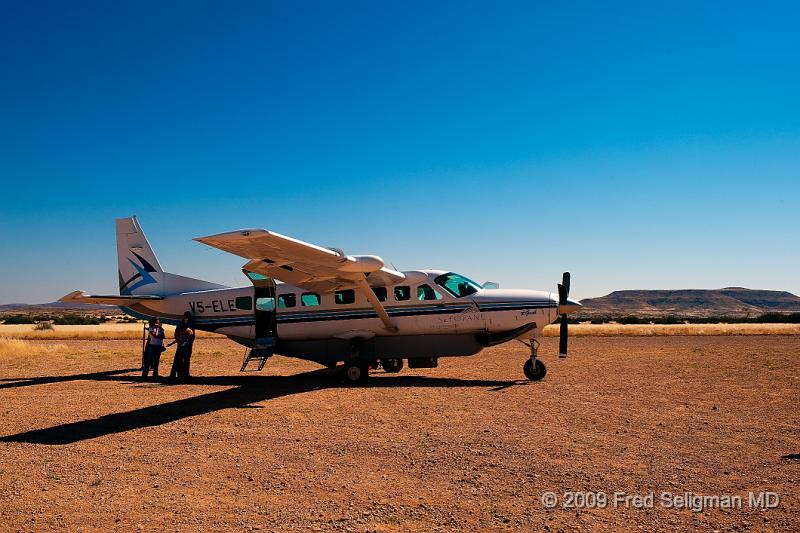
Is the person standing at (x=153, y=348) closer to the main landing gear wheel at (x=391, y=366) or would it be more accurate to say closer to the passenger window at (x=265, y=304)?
the passenger window at (x=265, y=304)

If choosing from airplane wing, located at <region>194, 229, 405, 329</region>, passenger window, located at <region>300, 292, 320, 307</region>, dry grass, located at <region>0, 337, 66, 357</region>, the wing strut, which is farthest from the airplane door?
dry grass, located at <region>0, 337, 66, 357</region>

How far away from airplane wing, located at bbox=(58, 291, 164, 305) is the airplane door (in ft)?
11.4

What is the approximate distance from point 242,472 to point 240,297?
1080 centimetres

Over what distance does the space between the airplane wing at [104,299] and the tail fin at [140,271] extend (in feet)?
1.47

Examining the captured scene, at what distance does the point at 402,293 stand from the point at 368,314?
3.62 feet

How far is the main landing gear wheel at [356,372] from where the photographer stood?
48.0 ft

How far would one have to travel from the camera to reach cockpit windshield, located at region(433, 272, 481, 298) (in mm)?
15156

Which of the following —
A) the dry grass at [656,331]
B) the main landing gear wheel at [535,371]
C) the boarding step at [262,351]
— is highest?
the boarding step at [262,351]

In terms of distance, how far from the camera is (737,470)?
6109 millimetres

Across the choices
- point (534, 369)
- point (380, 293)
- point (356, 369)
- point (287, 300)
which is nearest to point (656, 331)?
point (534, 369)

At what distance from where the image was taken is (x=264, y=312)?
53.4ft

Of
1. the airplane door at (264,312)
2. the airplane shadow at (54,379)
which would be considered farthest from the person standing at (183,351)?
the airplane shadow at (54,379)

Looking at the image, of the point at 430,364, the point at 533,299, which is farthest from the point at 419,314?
the point at 533,299

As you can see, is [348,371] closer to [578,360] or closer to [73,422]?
[73,422]
